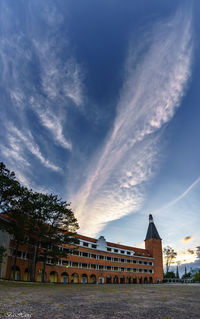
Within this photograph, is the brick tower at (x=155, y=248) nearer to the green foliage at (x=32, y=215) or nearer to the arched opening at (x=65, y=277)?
the arched opening at (x=65, y=277)

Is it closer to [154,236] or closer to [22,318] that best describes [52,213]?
[22,318]

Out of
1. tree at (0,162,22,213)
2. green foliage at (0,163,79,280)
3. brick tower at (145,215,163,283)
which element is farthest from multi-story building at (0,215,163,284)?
tree at (0,162,22,213)

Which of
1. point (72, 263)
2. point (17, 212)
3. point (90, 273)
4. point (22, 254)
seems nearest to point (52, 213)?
point (17, 212)

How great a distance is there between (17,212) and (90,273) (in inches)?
1271

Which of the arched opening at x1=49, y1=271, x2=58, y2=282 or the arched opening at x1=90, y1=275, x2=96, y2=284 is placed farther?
the arched opening at x1=90, y1=275, x2=96, y2=284

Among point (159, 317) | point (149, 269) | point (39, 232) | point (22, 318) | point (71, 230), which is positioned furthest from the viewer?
point (149, 269)

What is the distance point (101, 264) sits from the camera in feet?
184

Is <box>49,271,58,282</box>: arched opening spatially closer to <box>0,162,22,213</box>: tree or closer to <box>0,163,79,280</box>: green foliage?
<box>0,163,79,280</box>: green foliage

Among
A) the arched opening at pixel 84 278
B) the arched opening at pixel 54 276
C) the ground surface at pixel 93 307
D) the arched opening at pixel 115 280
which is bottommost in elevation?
the arched opening at pixel 115 280

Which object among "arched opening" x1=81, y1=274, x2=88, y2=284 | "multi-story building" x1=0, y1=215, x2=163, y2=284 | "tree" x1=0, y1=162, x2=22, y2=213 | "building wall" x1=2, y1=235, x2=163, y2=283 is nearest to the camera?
"tree" x1=0, y1=162, x2=22, y2=213

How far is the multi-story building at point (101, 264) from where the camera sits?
39156mm

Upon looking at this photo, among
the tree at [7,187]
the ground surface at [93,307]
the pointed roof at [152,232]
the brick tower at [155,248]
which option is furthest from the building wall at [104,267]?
the ground surface at [93,307]

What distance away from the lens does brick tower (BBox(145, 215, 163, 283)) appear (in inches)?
2724

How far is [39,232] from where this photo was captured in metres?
34.5
